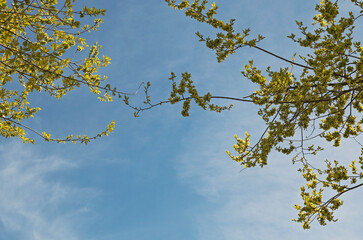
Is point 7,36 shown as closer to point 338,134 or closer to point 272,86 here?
point 272,86

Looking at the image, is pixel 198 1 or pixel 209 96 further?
pixel 198 1

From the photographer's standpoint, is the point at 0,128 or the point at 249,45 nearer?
the point at 249,45

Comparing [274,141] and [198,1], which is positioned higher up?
[198,1]

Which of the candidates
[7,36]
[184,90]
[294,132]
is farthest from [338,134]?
[7,36]

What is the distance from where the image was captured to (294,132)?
5988 millimetres

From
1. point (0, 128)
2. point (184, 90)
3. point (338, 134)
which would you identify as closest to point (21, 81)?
point (0, 128)

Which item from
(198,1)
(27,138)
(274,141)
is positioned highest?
(198,1)

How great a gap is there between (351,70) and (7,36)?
5776mm

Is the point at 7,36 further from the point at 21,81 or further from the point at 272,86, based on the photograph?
the point at 272,86

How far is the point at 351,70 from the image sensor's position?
17.5 ft

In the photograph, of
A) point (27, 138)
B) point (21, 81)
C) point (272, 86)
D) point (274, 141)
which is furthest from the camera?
point (27, 138)

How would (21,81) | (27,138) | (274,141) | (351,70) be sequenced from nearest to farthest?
(351,70), (274,141), (21,81), (27,138)

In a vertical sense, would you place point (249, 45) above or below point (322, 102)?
above

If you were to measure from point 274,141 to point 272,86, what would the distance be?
46.0 inches
